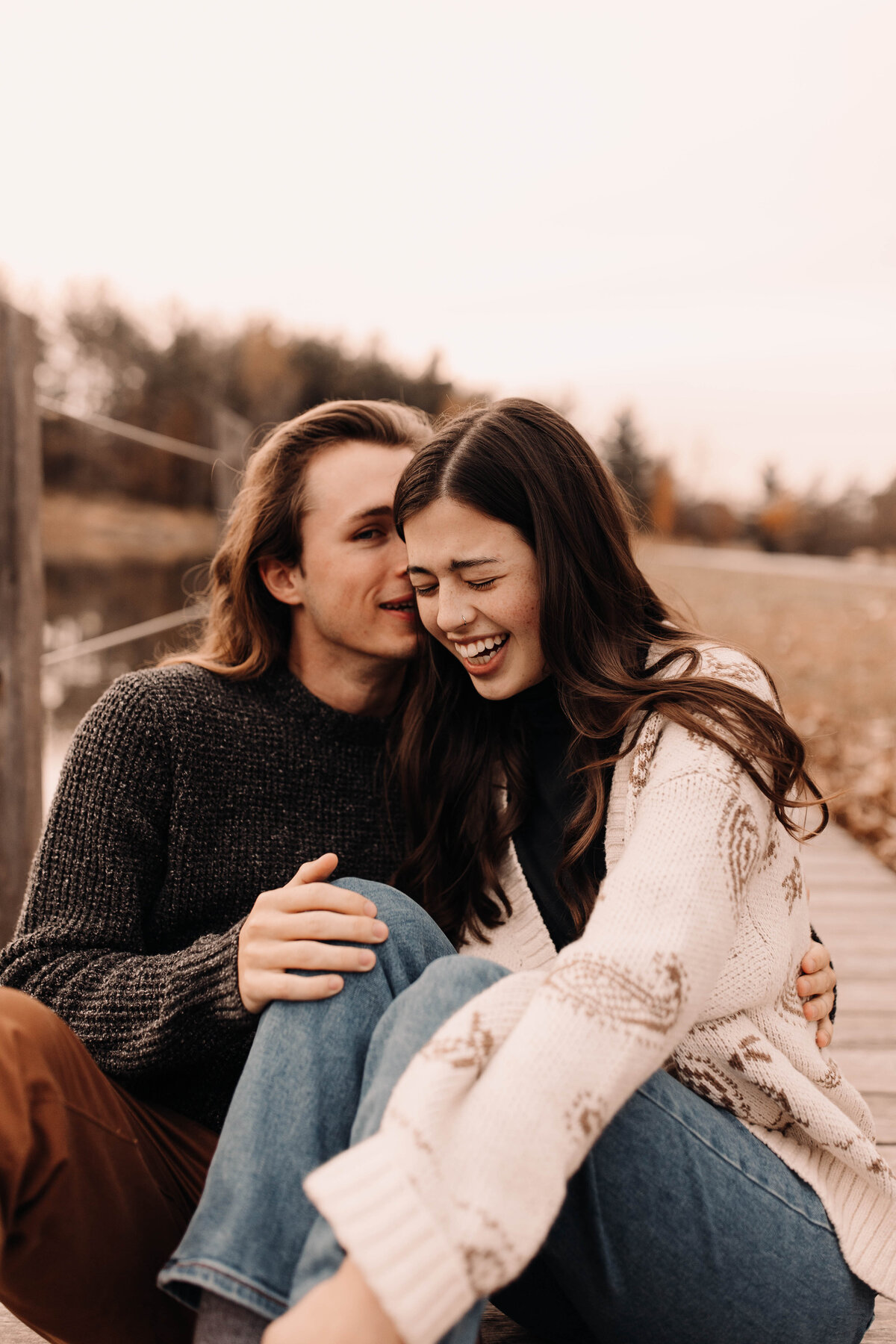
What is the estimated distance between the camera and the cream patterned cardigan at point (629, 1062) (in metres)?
0.80

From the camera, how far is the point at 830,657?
816 centimetres

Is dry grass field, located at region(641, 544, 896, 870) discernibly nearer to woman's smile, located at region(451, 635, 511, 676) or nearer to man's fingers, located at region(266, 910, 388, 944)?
woman's smile, located at region(451, 635, 511, 676)

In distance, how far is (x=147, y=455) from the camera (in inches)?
171

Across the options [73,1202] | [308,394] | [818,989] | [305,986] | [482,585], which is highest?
[482,585]

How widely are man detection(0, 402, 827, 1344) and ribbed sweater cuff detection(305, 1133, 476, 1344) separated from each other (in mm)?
313

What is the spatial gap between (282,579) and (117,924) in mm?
745

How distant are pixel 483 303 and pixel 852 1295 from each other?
68.9ft

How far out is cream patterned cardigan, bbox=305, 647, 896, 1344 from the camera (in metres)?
Result: 0.80

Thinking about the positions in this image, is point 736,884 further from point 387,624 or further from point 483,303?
point 483,303

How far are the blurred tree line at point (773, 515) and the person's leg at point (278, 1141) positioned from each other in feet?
47.3

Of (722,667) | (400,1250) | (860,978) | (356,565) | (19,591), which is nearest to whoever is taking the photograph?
(400,1250)

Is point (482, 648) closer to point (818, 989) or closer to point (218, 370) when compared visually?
point (818, 989)

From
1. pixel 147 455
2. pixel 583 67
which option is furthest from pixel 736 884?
pixel 583 67

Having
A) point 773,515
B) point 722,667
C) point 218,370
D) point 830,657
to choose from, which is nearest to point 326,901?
point 722,667
